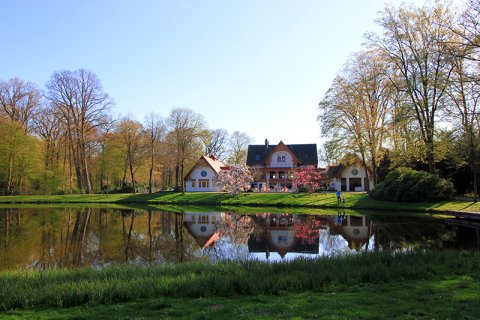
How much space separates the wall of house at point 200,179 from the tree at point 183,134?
22.7ft

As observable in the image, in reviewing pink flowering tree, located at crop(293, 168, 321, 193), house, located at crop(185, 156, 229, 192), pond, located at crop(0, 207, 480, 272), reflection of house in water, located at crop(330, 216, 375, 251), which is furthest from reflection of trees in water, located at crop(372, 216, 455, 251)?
house, located at crop(185, 156, 229, 192)

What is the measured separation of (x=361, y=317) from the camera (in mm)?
6176

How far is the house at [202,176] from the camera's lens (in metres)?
60.1

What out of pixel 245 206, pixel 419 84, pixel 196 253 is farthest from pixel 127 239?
pixel 419 84

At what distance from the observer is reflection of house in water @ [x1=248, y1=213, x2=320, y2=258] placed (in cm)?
1596

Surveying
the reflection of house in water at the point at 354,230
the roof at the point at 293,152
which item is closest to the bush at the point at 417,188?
the reflection of house in water at the point at 354,230

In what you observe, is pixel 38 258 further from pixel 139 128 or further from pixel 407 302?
pixel 139 128

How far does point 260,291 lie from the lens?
26.3 ft

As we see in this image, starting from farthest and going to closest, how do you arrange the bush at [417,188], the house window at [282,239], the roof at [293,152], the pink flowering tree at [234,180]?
the roof at [293,152] → the pink flowering tree at [234,180] → the bush at [417,188] → the house window at [282,239]

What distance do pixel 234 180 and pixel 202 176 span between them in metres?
16.0

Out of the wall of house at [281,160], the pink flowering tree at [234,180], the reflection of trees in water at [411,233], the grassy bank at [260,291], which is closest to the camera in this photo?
the grassy bank at [260,291]

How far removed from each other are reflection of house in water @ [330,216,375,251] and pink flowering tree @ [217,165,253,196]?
62.8 feet

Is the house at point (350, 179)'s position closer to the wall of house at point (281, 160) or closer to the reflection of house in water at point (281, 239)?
the wall of house at point (281, 160)

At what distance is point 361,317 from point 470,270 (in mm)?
5332
